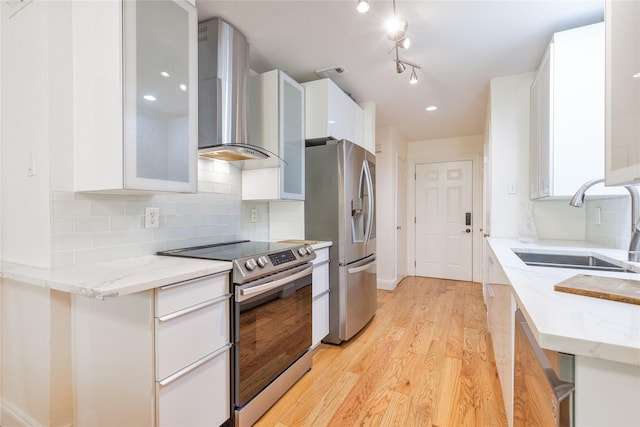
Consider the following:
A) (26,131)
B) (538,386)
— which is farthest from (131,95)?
(538,386)

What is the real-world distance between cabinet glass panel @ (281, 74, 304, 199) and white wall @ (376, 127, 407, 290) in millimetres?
2056

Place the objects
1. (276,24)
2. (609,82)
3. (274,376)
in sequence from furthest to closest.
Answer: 1. (276,24)
2. (274,376)
3. (609,82)

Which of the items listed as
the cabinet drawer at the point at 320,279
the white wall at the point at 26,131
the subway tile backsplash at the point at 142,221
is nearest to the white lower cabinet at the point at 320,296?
the cabinet drawer at the point at 320,279

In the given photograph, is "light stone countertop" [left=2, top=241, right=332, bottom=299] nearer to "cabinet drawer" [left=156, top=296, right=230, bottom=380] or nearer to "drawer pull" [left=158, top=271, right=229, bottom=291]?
"drawer pull" [left=158, top=271, right=229, bottom=291]

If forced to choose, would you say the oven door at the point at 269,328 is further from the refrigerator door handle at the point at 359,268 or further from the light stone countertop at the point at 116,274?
the refrigerator door handle at the point at 359,268

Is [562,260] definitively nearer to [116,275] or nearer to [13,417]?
[116,275]

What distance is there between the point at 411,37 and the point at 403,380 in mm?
2420

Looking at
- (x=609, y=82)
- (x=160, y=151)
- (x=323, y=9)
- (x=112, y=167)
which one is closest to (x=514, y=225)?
(x=609, y=82)

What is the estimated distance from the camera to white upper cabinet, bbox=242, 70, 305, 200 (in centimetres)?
236

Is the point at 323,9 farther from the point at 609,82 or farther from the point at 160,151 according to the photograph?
A: the point at 609,82

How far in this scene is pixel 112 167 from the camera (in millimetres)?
1354

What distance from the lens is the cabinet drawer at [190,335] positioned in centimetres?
121

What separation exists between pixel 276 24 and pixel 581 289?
2.15m

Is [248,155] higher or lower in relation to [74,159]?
higher
